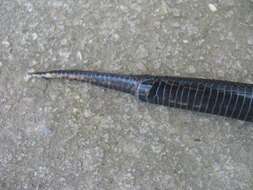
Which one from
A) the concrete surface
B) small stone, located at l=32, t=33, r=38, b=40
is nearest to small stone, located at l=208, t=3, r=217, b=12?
the concrete surface

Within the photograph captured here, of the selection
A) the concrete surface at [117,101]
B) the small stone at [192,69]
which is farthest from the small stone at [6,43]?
the small stone at [192,69]

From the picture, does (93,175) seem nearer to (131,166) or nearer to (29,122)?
(131,166)

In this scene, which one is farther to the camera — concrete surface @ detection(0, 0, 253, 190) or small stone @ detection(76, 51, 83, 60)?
small stone @ detection(76, 51, 83, 60)

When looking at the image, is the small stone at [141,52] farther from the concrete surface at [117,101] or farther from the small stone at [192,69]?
the small stone at [192,69]

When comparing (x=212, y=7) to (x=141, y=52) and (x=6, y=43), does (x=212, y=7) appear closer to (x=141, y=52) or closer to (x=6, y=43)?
(x=141, y=52)

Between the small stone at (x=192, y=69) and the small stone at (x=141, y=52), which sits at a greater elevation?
the small stone at (x=141, y=52)

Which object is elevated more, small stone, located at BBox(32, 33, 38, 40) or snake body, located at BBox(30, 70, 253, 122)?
small stone, located at BBox(32, 33, 38, 40)

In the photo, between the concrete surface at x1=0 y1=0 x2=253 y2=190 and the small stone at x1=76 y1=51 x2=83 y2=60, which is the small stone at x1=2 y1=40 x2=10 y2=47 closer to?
the concrete surface at x1=0 y1=0 x2=253 y2=190

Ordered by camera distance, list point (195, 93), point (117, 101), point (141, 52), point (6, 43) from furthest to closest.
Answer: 1. point (6, 43)
2. point (141, 52)
3. point (117, 101)
4. point (195, 93)

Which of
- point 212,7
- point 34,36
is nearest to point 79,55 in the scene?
point 34,36
